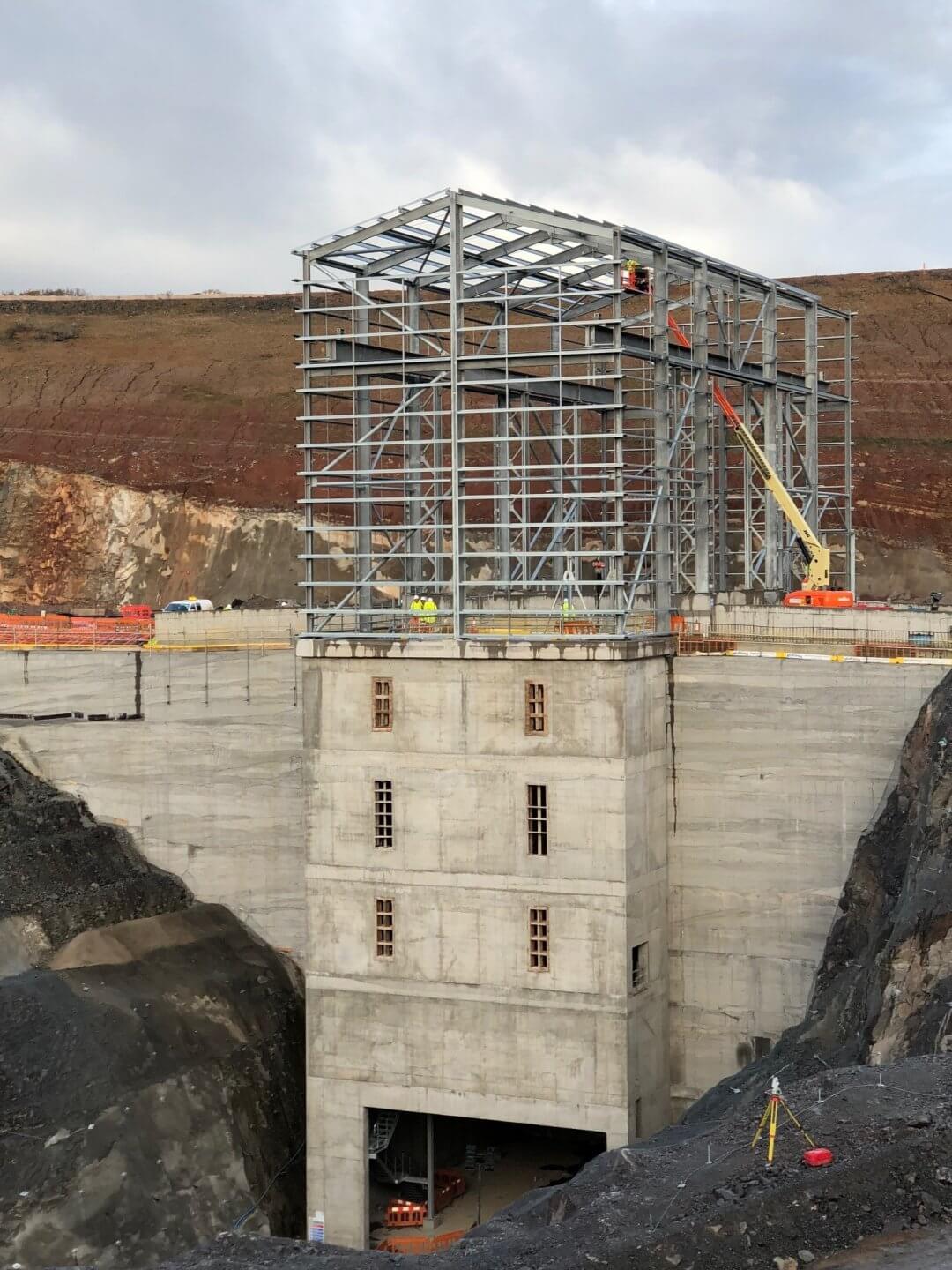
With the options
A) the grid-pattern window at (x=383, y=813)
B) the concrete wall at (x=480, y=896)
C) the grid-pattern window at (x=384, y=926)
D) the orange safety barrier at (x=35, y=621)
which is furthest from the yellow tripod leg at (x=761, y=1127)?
the orange safety barrier at (x=35, y=621)

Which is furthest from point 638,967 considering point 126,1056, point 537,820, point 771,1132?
point 771,1132

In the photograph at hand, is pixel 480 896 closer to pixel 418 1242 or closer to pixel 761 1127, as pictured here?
pixel 418 1242

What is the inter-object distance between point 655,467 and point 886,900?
11154 mm

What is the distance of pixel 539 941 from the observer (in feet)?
116

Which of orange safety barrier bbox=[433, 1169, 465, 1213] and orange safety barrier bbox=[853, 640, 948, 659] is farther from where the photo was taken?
orange safety barrier bbox=[433, 1169, 465, 1213]

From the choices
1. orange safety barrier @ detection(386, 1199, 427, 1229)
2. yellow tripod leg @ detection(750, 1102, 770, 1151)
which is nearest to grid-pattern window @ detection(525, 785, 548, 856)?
orange safety barrier @ detection(386, 1199, 427, 1229)

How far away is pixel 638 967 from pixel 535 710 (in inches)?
245

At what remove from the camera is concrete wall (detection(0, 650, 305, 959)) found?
44.3 m

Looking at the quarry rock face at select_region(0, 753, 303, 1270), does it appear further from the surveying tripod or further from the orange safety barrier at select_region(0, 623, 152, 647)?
the surveying tripod

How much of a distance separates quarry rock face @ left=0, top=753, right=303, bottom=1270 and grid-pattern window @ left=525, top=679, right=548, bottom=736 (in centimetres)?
1225

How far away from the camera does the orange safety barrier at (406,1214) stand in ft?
124

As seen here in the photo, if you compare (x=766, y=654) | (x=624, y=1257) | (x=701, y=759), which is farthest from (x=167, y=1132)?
(x=624, y=1257)

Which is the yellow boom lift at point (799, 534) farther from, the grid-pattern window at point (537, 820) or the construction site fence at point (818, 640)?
the grid-pattern window at point (537, 820)

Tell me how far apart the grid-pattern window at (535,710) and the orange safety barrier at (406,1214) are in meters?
12.0
